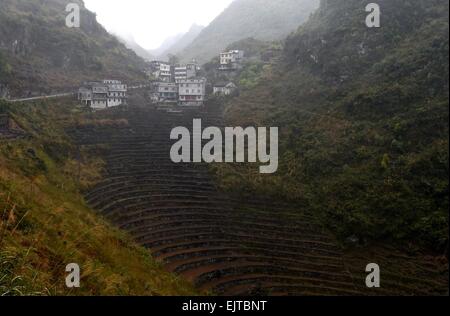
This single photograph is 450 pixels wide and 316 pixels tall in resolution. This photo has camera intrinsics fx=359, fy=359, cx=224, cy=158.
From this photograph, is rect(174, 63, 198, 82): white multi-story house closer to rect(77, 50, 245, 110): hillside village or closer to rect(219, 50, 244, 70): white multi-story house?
rect(77, 50, 245, 110): hillside village

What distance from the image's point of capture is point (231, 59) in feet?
155

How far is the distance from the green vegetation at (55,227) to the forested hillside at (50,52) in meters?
6.94

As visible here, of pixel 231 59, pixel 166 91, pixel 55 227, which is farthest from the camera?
pixel 231 59

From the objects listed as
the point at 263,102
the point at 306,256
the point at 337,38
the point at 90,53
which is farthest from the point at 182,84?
the point at 306,256

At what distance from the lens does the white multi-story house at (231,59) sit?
153 ft

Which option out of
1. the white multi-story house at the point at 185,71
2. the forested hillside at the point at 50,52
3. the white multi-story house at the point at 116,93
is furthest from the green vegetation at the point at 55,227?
the white multi-story house at the point at 185,71

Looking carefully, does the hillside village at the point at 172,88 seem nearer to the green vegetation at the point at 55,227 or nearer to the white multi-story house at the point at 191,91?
the white multi-story house at the point at 191,91

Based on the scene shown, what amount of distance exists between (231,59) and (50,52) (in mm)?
21568

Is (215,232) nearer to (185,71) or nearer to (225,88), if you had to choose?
(225,88)

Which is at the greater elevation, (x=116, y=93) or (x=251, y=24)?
(x=251, y=24)

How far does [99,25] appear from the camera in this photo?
52812 mm

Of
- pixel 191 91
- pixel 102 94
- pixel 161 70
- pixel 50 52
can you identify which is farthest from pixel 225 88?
pixel 50 52

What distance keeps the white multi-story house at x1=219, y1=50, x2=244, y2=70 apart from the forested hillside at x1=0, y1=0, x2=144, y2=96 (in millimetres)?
10991

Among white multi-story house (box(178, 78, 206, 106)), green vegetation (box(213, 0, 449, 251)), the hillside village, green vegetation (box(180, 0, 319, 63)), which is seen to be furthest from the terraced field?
green vegetation (box(180, 0, 319, 63))
